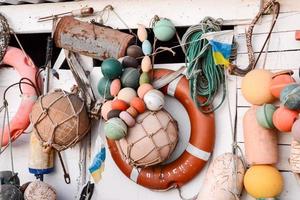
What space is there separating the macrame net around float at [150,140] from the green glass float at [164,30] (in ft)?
1.63

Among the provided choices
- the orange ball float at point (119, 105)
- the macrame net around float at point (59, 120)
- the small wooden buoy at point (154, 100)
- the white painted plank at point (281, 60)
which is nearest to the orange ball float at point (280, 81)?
the white painted plank at point (281, 60)

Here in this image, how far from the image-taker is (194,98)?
320 centimetres

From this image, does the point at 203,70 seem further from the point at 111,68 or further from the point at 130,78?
the point at 111,68

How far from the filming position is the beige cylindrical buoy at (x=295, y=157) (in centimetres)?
273

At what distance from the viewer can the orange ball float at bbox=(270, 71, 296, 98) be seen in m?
2.85

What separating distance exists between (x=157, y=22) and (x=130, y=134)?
76cm


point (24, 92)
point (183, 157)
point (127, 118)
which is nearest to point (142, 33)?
point (127, 118)

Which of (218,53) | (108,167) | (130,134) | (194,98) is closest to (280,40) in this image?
(218,53)

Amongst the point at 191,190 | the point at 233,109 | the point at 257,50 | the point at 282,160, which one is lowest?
the point at 191,190

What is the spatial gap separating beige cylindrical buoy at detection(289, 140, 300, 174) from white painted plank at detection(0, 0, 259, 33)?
2.86ft

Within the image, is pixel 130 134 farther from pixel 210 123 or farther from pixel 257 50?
pixel 257 50

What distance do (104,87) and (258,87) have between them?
1.02 metres

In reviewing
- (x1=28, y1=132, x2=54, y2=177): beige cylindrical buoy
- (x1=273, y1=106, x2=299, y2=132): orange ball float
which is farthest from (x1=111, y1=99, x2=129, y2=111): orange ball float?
(x1=273, y1=106, x2=299, y2=132): orange ball float

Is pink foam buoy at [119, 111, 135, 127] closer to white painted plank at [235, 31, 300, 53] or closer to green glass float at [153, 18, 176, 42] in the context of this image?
green glass float at [153, 18, 176, 42]
